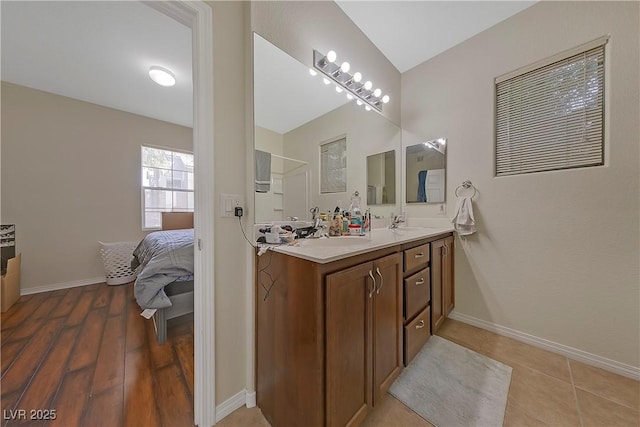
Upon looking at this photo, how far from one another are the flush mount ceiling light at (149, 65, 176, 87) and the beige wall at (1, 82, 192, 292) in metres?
1.41

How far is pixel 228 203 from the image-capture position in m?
1.11

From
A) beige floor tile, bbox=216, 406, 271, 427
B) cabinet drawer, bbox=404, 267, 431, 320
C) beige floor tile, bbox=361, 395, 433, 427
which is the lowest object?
beige floor tile, bbox=216, 406, 271, 427

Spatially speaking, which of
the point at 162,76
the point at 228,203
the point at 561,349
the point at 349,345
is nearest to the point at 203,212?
the point at 228,203

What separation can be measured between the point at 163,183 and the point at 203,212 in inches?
141

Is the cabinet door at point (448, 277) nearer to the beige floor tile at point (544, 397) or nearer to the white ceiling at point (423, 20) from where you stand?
the beige floor tile at point (544, 397)

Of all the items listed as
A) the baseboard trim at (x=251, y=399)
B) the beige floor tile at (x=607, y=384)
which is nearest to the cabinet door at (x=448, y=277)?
the beige floor tile at (x=607, y=384)

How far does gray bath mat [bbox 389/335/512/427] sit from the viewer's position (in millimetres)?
1075

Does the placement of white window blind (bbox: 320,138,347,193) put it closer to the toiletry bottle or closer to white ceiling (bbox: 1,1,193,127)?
the toiletry bottle

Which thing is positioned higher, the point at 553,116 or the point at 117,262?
the point at 553,116

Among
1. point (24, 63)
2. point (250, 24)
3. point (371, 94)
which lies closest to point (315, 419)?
point (250, 24)

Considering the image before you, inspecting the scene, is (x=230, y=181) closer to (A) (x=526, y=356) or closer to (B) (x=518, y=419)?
(B) (x=518, y=419)

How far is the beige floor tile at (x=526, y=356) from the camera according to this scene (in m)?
1.38

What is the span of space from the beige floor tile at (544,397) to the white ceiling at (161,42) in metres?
2.14

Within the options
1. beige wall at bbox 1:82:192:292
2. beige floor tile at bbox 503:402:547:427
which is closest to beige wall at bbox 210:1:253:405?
beige floor tile at bbox 503:402:547:427
